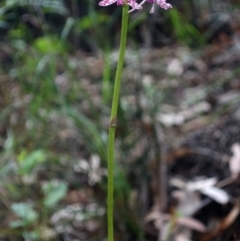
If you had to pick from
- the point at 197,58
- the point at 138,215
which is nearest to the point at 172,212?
the point at 138,215

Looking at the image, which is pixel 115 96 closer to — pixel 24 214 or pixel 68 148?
pixel 24 214

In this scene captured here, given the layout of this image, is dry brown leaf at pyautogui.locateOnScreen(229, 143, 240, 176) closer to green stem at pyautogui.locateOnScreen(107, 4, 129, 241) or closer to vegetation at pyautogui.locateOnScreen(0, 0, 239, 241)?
vegetation at pyautogui.locateOnScreen(0, 0, 239, 241)

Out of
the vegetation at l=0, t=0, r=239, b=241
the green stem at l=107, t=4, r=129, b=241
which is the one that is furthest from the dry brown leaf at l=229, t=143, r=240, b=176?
the green stem at l=107, t=4, r=129, b=241

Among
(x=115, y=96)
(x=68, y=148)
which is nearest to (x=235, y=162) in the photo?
(x=68, y=148)

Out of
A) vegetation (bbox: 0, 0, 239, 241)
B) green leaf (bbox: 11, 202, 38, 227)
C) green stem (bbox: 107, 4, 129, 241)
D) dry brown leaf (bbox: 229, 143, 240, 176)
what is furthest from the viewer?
dry brown leaf (bbox: 229, 143, 240, 176)

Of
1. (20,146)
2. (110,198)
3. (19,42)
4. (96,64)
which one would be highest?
(110,198)

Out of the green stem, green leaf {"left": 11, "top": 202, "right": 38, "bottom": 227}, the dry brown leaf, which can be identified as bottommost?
the dry brown leaf

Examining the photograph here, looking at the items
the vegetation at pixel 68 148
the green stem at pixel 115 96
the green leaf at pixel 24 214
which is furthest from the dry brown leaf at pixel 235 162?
the green stem at pixel 115 96

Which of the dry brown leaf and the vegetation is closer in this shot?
the vegetation

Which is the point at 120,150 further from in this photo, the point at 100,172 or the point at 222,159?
the point at 222,159

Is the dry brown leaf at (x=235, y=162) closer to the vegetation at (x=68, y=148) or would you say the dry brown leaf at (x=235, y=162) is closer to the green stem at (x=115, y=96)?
the vegetation at (x=68, y=148)

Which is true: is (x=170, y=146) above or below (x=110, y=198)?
below
